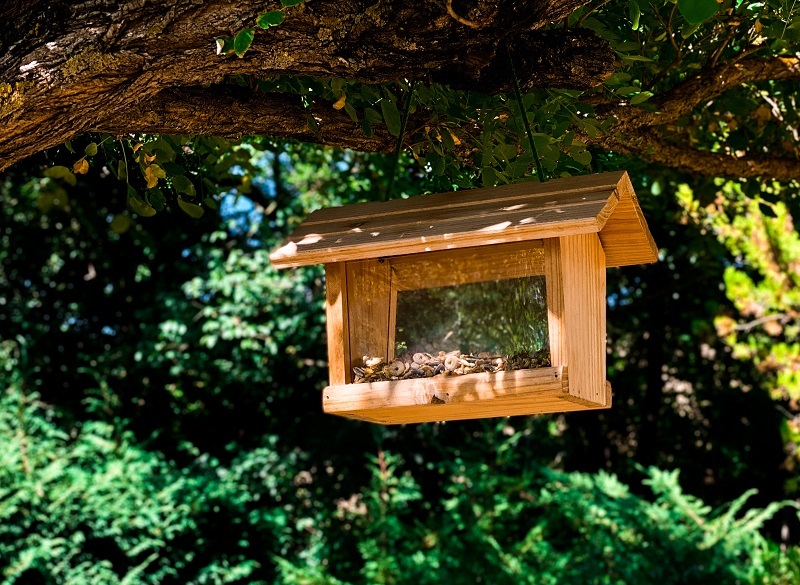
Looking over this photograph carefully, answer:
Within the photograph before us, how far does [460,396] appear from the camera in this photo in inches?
70.9

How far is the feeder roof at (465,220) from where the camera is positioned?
1.71m

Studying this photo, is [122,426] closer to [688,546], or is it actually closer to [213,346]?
[213,346]

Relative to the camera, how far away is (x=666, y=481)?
18.3 feet

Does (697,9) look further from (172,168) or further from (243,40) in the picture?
(172,168)

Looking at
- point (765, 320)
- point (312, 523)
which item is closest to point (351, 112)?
point (312, 523)

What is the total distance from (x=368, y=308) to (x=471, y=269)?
0.22 m

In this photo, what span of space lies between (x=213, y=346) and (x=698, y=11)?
17.1 ft

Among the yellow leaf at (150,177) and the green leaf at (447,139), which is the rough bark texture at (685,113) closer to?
the green leaf at (447,139)

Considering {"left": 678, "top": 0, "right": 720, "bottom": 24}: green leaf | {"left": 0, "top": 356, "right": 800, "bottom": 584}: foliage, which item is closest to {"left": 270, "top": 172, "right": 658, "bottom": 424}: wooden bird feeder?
{"left": 678, "top": 0, "right": 720, "bottom": 24}: green leaf

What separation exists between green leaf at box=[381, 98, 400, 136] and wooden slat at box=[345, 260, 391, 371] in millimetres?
319

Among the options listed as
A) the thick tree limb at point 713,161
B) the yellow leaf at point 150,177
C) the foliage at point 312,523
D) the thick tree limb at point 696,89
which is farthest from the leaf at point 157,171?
the foliage at point 312,523

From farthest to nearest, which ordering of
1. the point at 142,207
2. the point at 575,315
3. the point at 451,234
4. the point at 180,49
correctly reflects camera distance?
the point at 142,207, the point at 575,315, the point at 451,234, the point at 180,49

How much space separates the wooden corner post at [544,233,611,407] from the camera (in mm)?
1817

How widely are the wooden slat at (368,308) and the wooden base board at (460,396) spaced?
9cm
